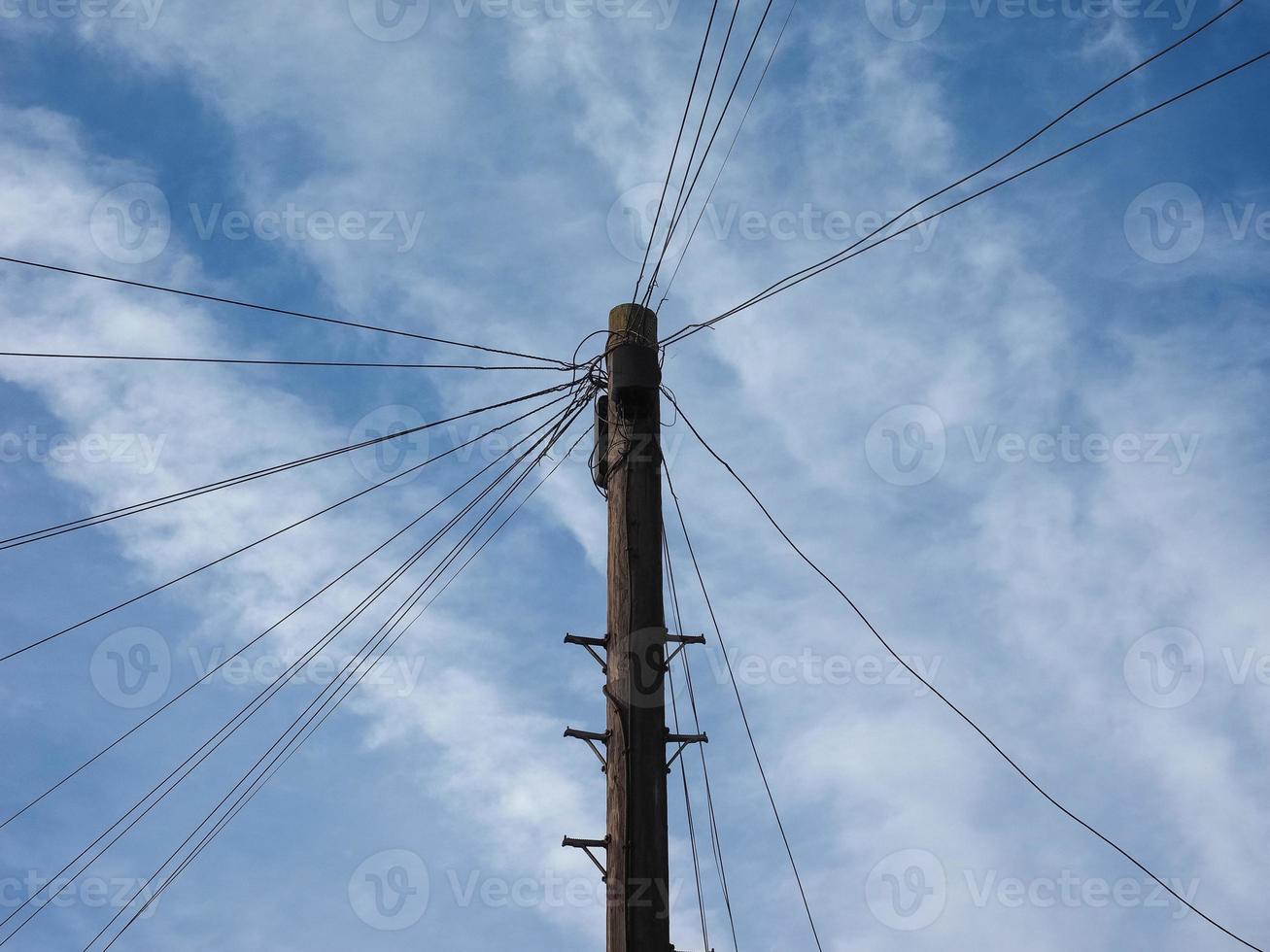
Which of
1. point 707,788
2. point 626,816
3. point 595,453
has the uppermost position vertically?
point 595,453

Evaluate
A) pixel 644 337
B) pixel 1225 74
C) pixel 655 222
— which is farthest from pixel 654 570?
pixel 1225 74

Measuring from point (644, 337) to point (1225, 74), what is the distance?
435 centimetres

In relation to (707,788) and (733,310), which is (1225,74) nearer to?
(733,310)

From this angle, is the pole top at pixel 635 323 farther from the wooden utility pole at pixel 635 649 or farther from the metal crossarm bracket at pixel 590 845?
the metal crossarm bracket at pixel 590 845

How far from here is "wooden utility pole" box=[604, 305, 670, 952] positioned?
6.65 m

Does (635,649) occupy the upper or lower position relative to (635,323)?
lower

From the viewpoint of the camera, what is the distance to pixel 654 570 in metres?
7.67

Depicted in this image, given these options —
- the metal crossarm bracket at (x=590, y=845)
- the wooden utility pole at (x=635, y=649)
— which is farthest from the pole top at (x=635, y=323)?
the metal crossarm bracket at (x=590, y=845)

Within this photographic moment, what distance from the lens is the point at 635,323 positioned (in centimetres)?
868

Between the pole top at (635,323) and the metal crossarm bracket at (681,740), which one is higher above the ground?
the pole top at (635,323)

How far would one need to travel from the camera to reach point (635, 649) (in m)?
7.31

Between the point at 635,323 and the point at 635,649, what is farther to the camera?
the point at 635,323

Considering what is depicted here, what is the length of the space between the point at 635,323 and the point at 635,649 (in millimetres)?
2664

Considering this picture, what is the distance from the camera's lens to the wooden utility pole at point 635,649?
6.65m
